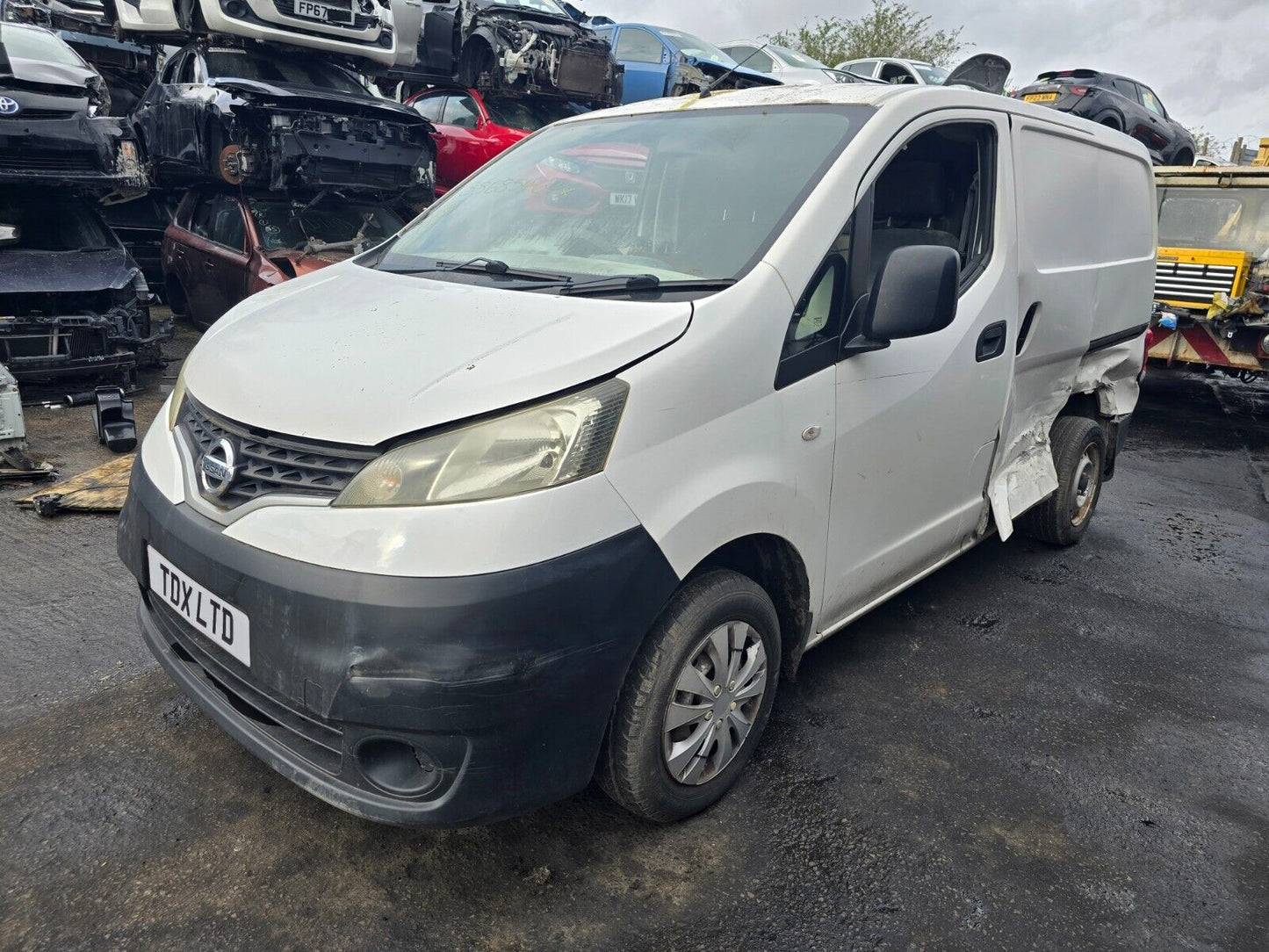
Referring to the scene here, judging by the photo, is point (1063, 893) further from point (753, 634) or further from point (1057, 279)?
point (1057, 279)

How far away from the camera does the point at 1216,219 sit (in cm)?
862

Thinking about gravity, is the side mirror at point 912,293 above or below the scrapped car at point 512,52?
below

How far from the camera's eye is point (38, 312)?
19.6ft

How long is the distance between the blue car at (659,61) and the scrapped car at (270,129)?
4229 millimetres

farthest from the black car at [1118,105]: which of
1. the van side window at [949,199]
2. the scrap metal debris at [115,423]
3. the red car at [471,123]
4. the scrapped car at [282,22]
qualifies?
the scrap metal debris at [115,423]

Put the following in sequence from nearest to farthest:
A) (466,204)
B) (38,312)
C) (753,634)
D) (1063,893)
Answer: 1. (1063,893)
2. (753,634)
3. (466,204)
4. (38,312)

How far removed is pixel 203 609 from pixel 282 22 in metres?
7.88

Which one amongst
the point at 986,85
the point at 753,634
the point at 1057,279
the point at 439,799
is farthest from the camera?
the point at 986,85

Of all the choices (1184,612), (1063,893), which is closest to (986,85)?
(1184,612)

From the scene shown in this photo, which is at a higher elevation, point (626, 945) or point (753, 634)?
point (753, 634)

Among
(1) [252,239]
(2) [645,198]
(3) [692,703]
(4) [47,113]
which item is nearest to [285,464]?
(3) [692,703]

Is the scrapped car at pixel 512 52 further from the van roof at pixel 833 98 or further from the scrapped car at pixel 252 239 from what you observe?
the van roof at pixel 833 98

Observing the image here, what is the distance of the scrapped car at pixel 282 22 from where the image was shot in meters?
7.96

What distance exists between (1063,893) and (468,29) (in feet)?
35.2
